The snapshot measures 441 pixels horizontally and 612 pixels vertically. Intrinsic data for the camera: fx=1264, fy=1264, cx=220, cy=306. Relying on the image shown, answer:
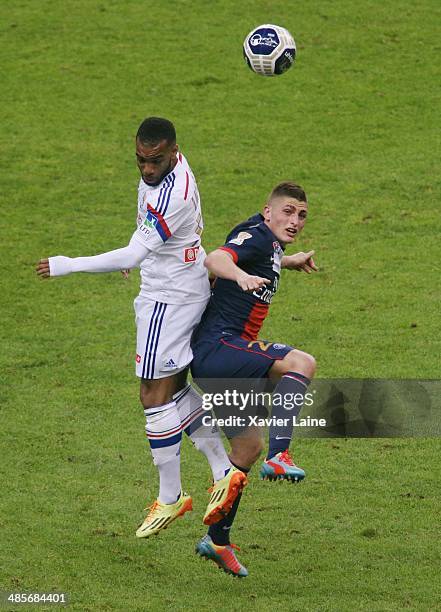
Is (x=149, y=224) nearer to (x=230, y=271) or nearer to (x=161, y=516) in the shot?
(x=230, y=271)

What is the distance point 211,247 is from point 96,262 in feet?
24.1

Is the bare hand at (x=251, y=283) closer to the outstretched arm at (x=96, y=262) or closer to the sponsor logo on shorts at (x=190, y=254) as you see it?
the outstretched arm at (x=96, y=262)

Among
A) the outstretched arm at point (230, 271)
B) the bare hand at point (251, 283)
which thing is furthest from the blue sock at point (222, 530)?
the bare hand at point (251, 283)

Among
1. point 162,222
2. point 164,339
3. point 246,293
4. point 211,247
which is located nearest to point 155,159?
point 162,222

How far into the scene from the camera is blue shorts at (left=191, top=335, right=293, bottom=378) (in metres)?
8.48

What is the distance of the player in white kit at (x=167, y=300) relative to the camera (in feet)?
27.8

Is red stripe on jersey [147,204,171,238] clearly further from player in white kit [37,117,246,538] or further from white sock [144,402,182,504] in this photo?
white sock [144,402,182,504]

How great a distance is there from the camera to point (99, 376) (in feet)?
41.7

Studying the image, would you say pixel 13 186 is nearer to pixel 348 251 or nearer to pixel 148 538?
pixel 348 251

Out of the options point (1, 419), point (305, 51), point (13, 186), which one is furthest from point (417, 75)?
point (1, 419)

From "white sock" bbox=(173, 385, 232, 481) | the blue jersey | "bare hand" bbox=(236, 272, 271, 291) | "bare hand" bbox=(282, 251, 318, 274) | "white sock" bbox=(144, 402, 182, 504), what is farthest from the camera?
"bare hand" bbox=(282, 251, 318, 274)

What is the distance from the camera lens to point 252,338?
891cm

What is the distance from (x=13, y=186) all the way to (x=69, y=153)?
3.96 feet

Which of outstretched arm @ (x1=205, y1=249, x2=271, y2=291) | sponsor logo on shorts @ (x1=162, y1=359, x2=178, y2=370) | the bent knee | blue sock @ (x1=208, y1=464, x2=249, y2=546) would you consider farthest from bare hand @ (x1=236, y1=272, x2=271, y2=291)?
blue sock @ (x1=208, y1=464, x2=249, y2=546)
